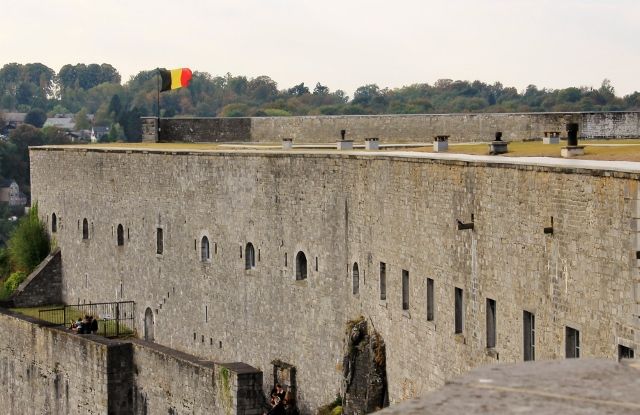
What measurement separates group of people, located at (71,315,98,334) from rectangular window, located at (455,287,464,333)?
1469 centimetres

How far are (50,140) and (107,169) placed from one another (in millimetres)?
96707

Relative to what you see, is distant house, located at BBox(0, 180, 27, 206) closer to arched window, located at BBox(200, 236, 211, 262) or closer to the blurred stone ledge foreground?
arched window, located at BBox(200, 236, 211, 262)

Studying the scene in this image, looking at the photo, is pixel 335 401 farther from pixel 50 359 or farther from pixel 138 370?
pixel 50 359

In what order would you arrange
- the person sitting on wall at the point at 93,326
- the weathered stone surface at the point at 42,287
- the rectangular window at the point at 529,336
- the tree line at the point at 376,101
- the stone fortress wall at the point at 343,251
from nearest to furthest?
the stone fortress wall at the point at 343,251 → the rectangular window at the point at 529,336 → the person sitting on wall at the point at 93,326 → the weathered stone surface at the point at 42,287 → the tree line at the point at 376,101

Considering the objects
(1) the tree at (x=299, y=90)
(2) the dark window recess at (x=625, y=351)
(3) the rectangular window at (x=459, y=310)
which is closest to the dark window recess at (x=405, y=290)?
(3) the rectangular window at (x=459, y=310)

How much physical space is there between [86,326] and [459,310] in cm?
1525

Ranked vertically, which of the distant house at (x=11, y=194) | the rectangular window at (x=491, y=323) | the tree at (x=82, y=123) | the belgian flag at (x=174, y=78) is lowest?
the distant house at (x=11, y=194)

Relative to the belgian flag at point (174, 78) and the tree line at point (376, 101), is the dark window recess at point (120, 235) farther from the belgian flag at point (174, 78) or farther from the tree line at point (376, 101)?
the tree line at point (376, 101)

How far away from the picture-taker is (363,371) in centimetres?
2466

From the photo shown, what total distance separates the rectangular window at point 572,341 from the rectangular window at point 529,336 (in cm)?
108

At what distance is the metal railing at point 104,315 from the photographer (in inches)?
1422

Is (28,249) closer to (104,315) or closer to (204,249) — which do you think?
(104,315)

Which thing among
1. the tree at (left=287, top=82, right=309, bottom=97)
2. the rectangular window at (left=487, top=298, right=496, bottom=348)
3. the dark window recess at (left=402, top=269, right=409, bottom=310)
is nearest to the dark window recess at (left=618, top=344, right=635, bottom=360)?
the rectangular window at (left=487, top=298, right=496, bottom=348)

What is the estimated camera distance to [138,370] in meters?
29.7
